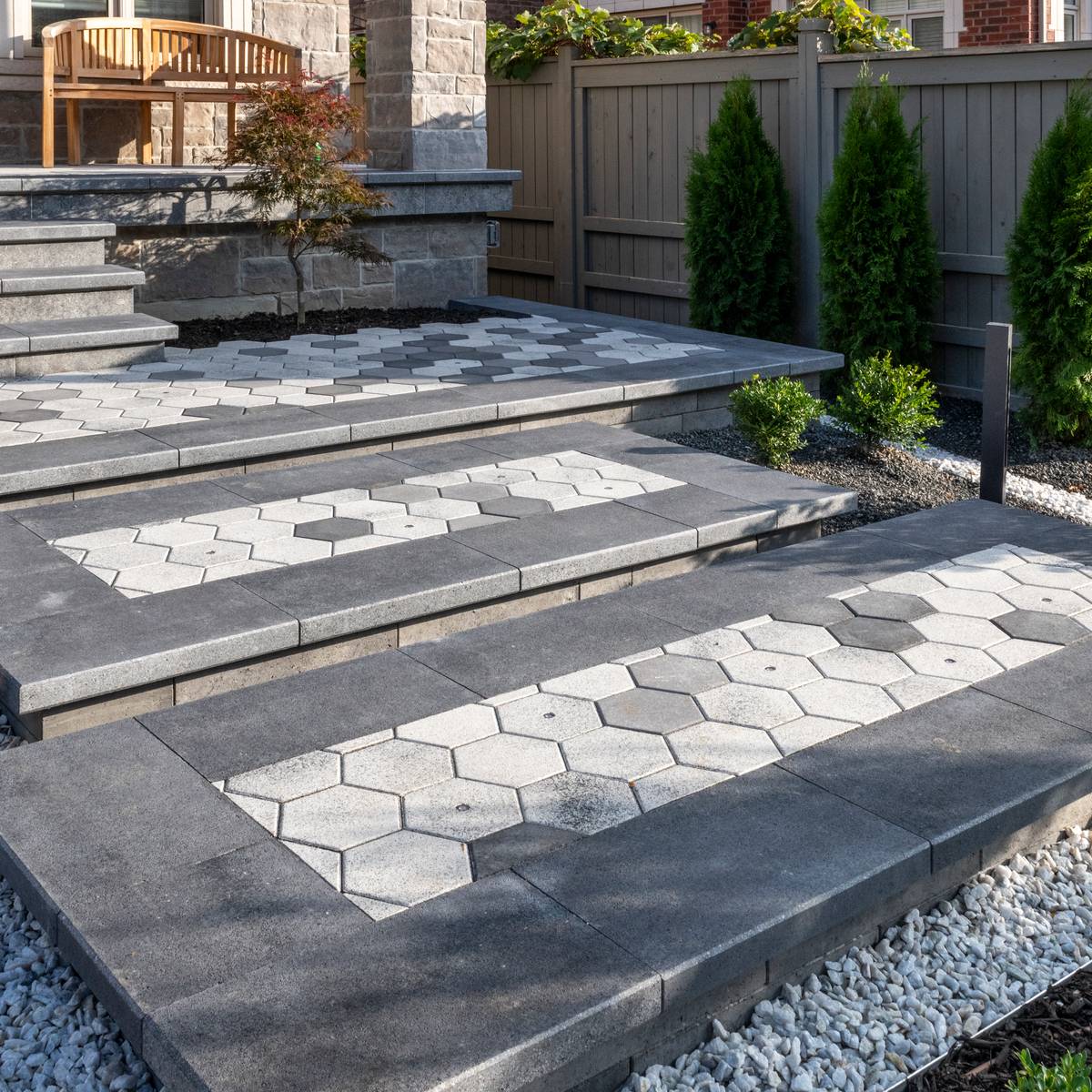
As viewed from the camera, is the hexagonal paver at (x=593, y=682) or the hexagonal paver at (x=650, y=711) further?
the hexagonal paver at (x=593, y=682)

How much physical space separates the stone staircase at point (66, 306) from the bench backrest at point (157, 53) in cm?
141

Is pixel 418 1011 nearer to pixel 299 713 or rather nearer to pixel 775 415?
pixel 299 713

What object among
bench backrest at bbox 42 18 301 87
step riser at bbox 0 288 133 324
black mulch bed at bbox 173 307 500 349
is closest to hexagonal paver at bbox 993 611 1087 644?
black mulch bed at bbox 173 307 500 349

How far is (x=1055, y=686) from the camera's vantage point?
11.7 feet

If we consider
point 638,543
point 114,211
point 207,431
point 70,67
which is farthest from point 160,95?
point 638,543

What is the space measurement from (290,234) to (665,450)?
313cm

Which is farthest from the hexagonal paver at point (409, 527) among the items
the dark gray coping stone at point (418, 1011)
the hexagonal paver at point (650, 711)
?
the dark gray coping stone at point (418, 1011)

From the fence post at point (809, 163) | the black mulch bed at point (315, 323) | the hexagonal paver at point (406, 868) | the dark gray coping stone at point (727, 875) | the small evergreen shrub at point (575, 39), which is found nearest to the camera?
the dark gray coping stone at point (727, 875)

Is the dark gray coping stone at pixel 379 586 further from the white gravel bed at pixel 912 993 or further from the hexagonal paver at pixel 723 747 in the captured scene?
the white gravel bed at pixel 912 993

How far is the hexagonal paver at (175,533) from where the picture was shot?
4363 mm

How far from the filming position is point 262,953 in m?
2.41

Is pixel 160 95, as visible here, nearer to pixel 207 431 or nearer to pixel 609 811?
pixel 207 431

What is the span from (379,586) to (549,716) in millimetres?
822

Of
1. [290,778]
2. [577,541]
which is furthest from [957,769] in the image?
[577,541]
